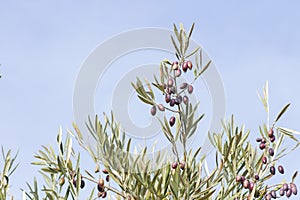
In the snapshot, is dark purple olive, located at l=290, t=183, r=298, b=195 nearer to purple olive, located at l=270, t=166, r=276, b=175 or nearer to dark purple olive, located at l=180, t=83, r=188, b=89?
purple olive, located at l=270, t=166, r=276, b=175

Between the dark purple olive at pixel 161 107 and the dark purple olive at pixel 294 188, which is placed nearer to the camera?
the dark purple olive at pixel 161 107

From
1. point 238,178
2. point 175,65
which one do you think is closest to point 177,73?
point 175,65

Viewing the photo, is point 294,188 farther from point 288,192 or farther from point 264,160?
point 264,160

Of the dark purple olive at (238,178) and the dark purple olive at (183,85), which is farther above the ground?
the dark purple olive at (183,85)

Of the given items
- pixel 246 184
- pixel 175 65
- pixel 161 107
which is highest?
pixel 175 65

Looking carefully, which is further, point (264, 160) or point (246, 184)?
point (264, 160)

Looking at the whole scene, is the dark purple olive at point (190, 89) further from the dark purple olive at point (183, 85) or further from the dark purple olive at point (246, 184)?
the dark purple olive at point (246, 184)

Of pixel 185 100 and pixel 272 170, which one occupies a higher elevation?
pixel 185 100

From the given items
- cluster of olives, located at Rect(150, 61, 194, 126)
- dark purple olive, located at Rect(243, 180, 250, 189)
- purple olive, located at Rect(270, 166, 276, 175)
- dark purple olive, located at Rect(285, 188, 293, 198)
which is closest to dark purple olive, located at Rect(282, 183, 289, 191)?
dark purple olive, located at Rect(285, 188, 293, 198)

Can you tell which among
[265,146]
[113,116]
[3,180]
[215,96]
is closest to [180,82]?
[215,96]

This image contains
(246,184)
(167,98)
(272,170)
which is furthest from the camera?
(272,170)

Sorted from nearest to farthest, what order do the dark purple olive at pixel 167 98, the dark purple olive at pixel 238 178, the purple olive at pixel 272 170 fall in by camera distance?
the dark purple olive at pixel 167 98 < the dark purple olive at pixel 238 178 < the purple olive at pixel 272 170

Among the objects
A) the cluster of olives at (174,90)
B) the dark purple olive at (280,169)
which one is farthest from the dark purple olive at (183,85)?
the dark purple olive at (280,169)

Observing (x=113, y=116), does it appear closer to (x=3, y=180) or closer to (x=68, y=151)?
(x=68, y=151)
